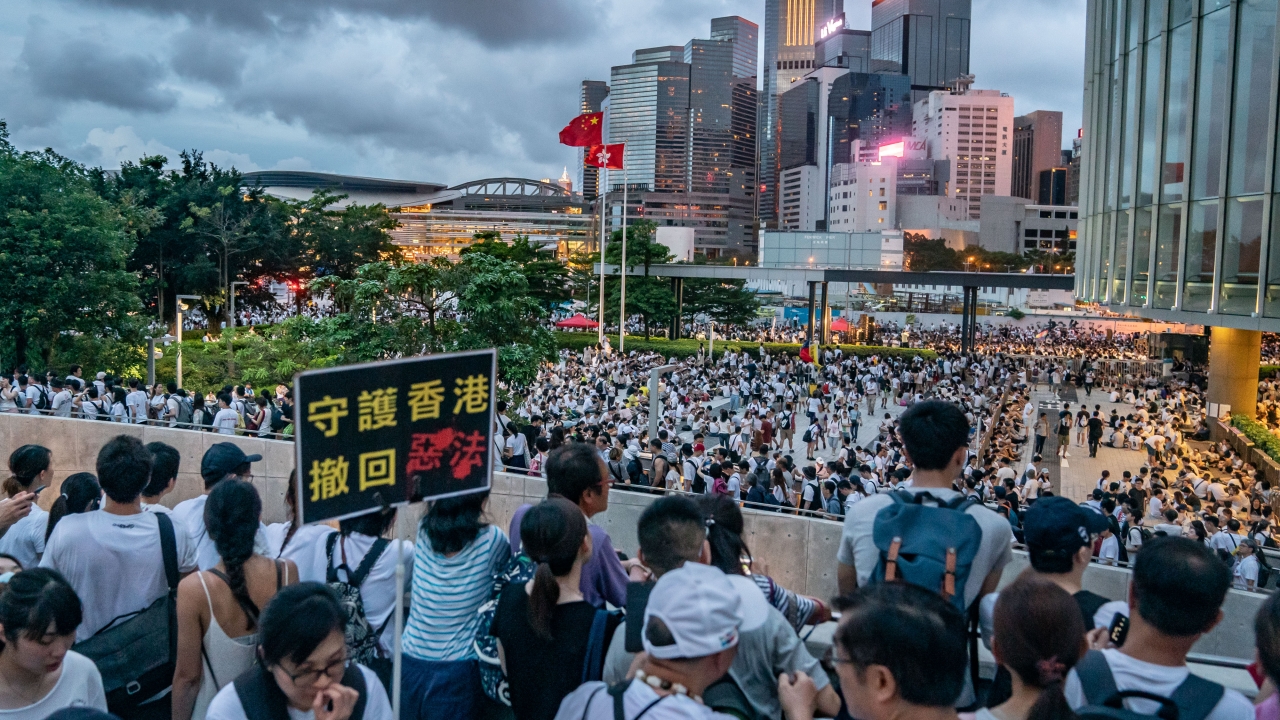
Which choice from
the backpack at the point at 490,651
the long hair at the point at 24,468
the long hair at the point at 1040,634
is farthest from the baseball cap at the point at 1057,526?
the long hair at the point at 24,468

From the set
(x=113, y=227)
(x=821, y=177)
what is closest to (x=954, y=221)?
(x=821, y=177)

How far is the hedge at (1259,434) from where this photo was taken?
1652cm

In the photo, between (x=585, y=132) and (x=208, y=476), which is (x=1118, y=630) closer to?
(x=208, y=476)

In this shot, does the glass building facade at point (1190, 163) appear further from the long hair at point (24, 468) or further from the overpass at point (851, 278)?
the long hair at point (24, 468)

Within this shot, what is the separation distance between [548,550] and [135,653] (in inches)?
71.0

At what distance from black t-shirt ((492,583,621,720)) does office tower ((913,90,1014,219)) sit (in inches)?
7088

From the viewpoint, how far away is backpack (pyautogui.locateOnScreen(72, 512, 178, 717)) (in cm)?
332

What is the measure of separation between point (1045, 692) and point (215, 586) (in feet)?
8.67

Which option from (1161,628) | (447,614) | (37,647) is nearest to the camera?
(1161,628)

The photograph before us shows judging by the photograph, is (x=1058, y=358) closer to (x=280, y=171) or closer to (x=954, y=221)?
(x=954, y=221)

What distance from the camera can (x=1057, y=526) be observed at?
2.87m

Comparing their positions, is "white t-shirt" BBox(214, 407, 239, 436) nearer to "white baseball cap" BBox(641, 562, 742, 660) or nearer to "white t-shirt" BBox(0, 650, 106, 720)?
"white t-shirt" BBox(0, 650, 106, 720)

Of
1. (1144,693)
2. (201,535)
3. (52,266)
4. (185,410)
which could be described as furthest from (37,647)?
(52,266)

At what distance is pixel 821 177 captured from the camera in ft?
646
